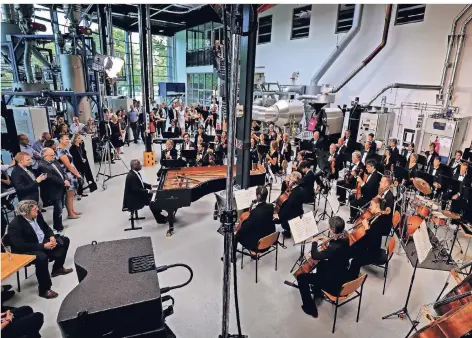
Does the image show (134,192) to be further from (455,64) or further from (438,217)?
(455,64)

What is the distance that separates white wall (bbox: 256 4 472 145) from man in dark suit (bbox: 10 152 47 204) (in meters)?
11.0

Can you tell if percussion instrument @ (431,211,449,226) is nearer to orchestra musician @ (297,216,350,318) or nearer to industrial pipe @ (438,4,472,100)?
orchestra musician @ (297,216,350,318)

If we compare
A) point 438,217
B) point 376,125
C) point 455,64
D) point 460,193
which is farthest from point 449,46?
point 438,217

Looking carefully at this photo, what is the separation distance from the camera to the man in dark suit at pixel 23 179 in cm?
468

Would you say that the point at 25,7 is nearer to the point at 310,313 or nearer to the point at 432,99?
the point at 310,313

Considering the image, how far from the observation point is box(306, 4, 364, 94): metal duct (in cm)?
1113

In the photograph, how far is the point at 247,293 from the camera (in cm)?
412

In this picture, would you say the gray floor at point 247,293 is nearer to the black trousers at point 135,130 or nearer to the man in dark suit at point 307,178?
the man in dark suit at point 307,178

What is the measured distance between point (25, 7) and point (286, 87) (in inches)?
397

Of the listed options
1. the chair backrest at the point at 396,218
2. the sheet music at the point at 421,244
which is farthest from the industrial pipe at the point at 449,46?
the sheet music at the point at 421,244

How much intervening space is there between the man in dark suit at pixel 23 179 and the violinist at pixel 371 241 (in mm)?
4838

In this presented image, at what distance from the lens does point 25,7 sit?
877 cm

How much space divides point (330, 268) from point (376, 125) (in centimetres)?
805

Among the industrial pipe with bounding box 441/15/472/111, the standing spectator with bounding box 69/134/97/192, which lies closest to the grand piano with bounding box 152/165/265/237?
the standing spectator with bounding box 69/134/97/192
